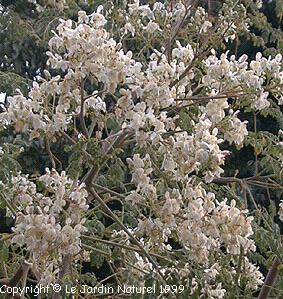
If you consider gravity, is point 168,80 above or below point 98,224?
above

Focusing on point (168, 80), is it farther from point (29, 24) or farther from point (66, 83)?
point (29, 24)

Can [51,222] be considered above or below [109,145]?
below

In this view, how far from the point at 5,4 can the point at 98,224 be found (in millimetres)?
2635

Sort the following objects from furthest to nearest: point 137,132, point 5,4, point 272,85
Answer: point 5,4
point 272,85
point 137,132

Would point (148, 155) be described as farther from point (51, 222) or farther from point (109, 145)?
point (51, 222)

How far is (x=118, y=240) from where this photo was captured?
7.04ft

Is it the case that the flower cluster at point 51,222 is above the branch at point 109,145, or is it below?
below

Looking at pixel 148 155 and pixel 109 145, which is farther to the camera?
pixel 109 145

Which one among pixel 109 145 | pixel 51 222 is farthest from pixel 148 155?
pixel 51 222

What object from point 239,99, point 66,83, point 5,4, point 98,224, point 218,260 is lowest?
point 5,4

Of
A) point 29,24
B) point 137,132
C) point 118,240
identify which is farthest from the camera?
point 29,24

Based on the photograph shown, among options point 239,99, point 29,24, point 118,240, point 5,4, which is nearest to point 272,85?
point 239,99

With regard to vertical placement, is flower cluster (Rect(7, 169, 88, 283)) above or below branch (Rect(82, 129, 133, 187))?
below

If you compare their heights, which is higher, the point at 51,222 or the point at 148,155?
the point at 148,155
